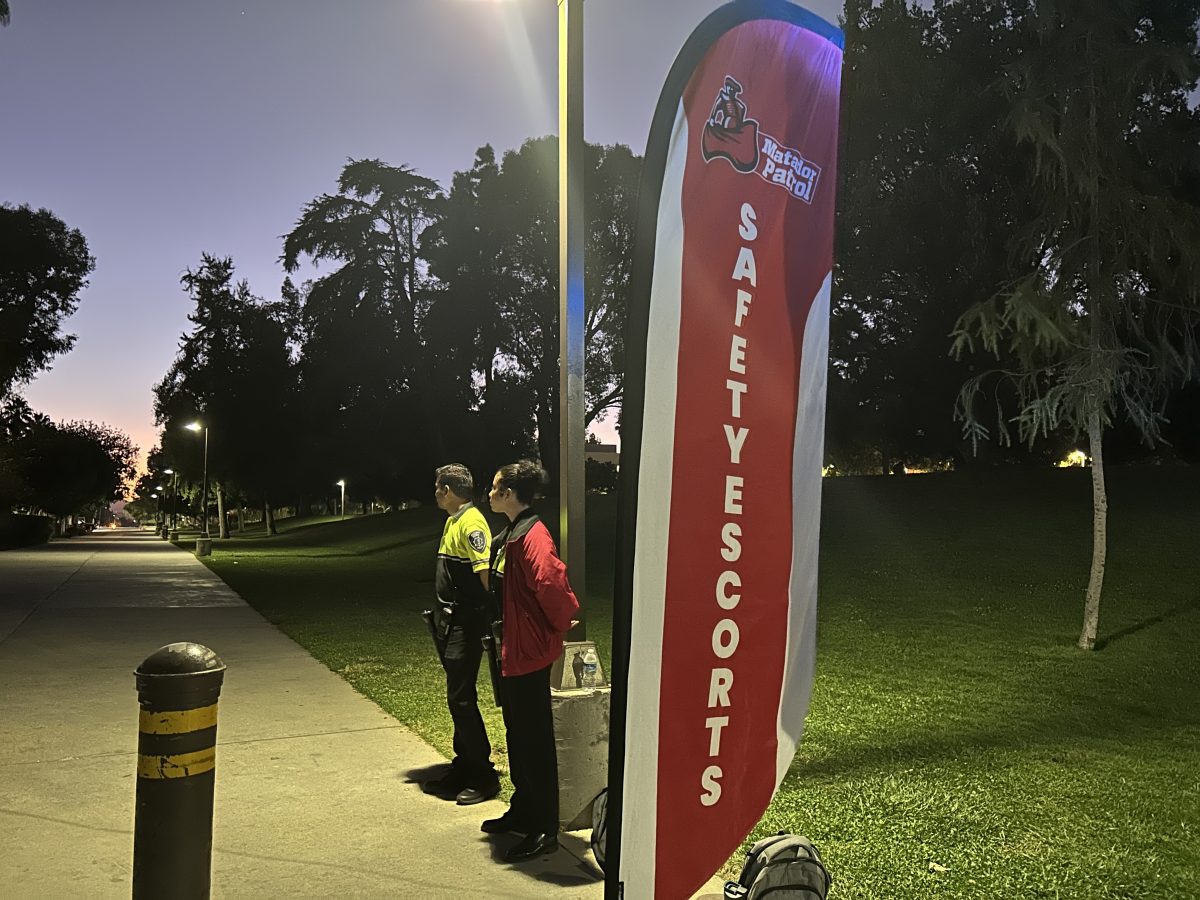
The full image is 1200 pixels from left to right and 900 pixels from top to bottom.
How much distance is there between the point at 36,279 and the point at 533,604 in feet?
162

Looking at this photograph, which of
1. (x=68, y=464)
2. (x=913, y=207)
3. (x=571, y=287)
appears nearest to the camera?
(x=571, y=287)

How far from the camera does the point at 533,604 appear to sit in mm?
4289

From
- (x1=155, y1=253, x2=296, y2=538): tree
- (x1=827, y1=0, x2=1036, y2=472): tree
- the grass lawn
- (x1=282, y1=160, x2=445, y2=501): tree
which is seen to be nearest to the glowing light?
(x1=827, y1=0, x2=1036, y2=472): tree

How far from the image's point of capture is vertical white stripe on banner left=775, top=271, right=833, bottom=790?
3078 mm

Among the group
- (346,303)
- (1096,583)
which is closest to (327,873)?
(1096,583)

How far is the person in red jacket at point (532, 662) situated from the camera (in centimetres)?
424

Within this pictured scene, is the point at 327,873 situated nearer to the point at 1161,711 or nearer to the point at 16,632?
the point at 1161,711

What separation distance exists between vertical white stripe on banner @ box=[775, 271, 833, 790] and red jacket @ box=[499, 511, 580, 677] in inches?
51.6

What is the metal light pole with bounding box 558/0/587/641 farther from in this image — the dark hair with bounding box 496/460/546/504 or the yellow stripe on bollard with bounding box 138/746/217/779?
the yellow stripe on bollard with bounding box 138/746/217/779

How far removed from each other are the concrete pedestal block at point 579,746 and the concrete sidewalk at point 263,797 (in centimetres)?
21

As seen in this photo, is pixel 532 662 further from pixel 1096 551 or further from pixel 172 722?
pixel 1096 551

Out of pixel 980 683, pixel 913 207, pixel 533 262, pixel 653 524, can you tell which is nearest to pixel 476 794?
pixel 653 524

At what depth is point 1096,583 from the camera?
428 inches

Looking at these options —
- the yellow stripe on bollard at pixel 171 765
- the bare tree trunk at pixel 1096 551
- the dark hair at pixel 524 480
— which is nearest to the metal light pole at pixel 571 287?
the dark hair at pixel 524 480
